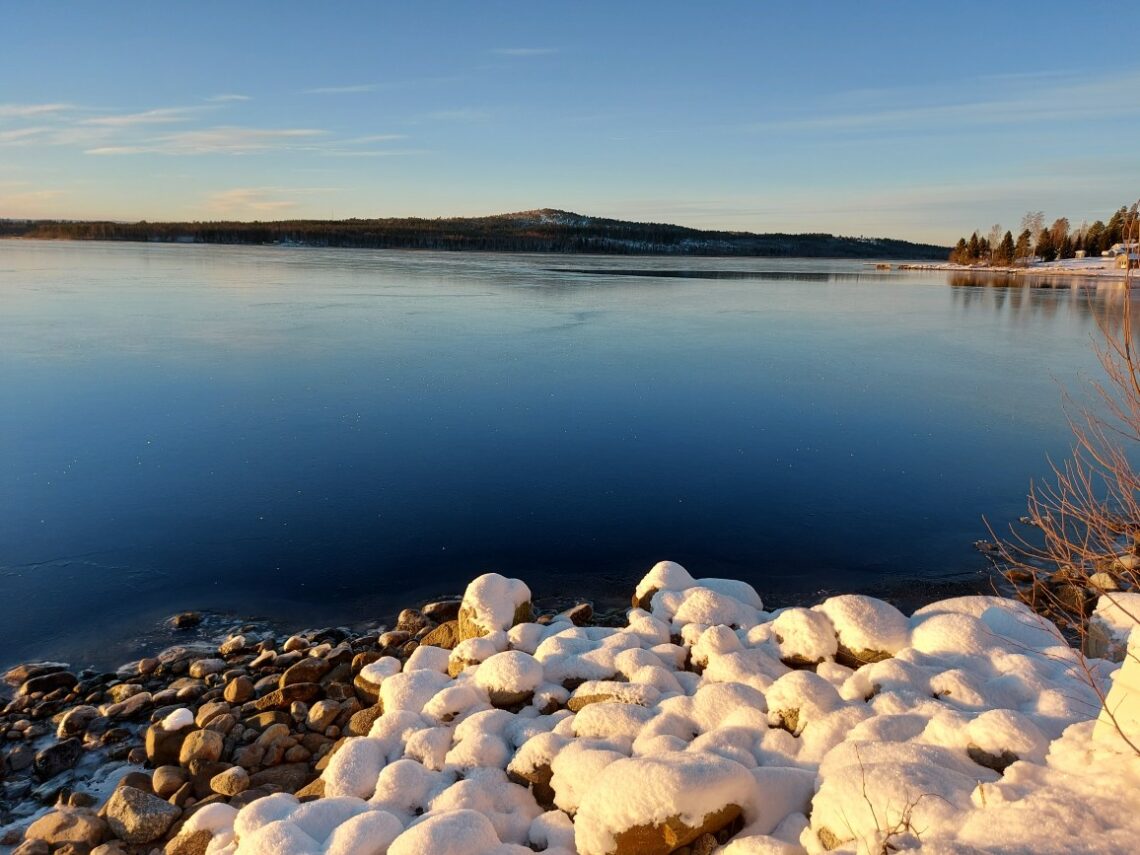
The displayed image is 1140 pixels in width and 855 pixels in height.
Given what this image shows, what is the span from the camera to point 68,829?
4.68 m

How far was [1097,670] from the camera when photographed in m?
5.52

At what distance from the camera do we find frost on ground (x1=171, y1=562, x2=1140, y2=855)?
372 centimetres

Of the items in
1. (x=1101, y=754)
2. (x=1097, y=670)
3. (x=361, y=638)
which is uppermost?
(x=1101, y=754)

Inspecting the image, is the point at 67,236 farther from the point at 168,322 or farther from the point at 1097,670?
the point at 1097,670

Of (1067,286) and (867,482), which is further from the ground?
(1067,286)

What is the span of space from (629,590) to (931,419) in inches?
378

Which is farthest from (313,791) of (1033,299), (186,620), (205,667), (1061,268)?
(1061,268)

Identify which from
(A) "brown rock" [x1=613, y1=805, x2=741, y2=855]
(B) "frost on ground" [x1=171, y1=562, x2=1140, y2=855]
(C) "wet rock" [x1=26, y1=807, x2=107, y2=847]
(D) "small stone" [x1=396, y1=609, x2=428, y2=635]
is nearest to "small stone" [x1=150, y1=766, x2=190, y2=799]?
(C) "wet rock" [x1=26, y1=807, x2=107, y2=847]

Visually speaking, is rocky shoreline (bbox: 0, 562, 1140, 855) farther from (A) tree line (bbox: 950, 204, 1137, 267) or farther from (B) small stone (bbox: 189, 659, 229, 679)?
(A) tree line (bbox: 950, 204, 1137, 267)

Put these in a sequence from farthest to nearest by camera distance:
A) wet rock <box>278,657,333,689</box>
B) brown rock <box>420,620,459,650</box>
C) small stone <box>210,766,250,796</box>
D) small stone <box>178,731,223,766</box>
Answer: brown rock <box>420,620,459,650</box>, wet rock <box>278,657,333,689</box>, small stone <box>178,731,223,766</box>, small stone <box>210,766,250,796</box>

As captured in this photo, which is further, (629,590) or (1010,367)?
(1010,367)

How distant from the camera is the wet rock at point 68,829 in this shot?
463cm

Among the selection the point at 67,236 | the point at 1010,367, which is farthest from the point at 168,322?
the point at 67,236

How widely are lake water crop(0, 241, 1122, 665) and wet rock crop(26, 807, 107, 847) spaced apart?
2.25 m
